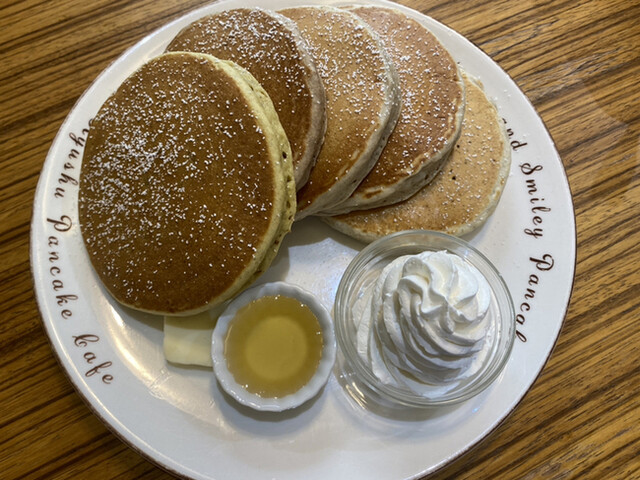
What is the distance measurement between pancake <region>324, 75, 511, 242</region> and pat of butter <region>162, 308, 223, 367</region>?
483 mm

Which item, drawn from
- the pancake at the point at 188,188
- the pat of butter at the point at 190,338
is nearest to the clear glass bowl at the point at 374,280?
the pancake at the point at 188,188

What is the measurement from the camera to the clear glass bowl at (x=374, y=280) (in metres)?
1.33

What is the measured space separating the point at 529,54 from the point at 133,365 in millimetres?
1766

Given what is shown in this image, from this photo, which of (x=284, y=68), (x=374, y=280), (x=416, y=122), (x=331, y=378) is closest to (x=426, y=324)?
(x=374, y=280)

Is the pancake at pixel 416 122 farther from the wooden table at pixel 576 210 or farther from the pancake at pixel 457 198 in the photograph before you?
the wooden table at pixel 576 210

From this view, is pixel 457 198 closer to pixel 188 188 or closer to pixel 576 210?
pixel 576 210

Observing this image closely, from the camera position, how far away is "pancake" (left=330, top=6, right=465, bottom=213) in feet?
4.79

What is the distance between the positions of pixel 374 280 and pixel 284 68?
2.16 feet

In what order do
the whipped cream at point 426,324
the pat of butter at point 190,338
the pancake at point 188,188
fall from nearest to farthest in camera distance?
the whipped cream at point 426,324, the pancake at point 188,188, the pat of butter at point 190,338

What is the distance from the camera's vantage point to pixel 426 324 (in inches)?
47.4

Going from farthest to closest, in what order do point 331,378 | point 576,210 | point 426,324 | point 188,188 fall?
1. point 576,210
2. point 331,378
3. point 188,188
4. point 426,324

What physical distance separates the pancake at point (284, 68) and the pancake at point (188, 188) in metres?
0.04

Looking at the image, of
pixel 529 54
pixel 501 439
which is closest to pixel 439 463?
pixel 501 439

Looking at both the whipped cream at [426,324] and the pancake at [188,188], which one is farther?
the pancake at [188,188]
